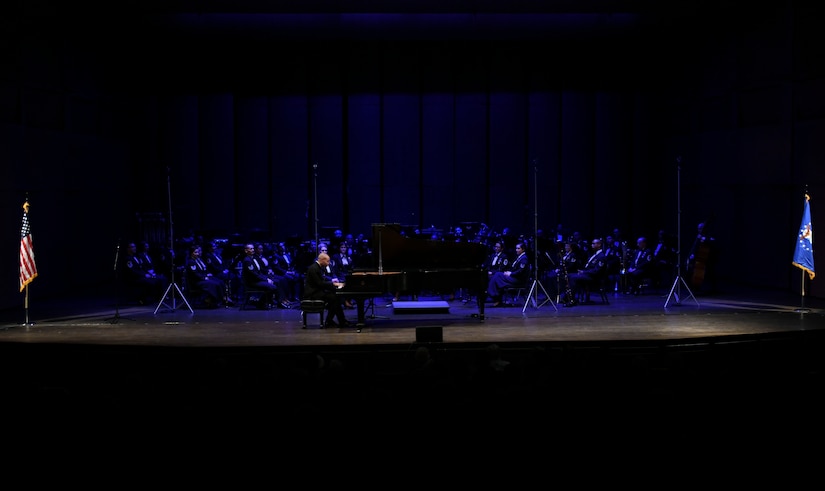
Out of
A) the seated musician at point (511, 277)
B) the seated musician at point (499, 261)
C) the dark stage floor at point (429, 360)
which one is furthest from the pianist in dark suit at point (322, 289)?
the seated musician at point (499, 261)

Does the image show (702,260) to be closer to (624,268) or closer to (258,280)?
(624,268)

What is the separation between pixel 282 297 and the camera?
1555cm

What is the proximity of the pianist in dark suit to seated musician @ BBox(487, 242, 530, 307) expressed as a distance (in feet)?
10.7

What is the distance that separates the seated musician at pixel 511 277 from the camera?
49.1ft

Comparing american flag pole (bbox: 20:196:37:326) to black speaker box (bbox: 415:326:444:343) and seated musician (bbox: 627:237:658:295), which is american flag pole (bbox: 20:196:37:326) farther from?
seated musician (bbox: 627:237:658:295)

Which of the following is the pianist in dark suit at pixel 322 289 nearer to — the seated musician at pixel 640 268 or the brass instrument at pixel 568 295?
the brass instrument at pixel 568 295

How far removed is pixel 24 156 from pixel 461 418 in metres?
13.3

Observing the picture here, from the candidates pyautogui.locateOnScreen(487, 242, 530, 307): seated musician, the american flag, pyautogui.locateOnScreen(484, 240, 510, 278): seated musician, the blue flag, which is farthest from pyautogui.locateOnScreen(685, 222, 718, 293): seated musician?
the american flag

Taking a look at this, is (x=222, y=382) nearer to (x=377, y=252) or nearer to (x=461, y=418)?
(x=461, y=418)

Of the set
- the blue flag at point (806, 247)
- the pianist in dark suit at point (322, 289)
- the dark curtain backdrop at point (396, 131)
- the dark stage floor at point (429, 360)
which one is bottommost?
the dark stage floor at point (429, 360)

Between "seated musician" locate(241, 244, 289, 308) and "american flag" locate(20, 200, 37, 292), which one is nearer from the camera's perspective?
"american flag" locate(20, 200, 37, 292)

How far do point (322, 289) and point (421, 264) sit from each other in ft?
5.02

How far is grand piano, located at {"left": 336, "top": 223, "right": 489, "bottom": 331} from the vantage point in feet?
41.2

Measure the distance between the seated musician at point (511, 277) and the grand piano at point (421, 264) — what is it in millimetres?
2032
